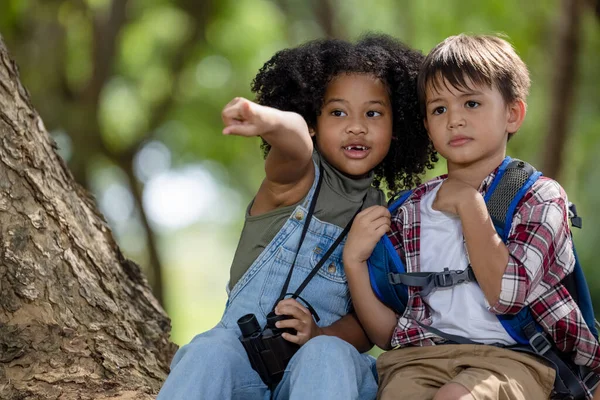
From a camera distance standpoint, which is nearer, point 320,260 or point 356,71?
point 320,260

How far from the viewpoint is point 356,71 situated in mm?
2855

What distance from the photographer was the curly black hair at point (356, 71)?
2867mm

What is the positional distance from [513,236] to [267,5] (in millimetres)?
9914

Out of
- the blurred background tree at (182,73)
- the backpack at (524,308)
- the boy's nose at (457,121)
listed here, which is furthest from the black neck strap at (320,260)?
the blurred background tree at (182,73)

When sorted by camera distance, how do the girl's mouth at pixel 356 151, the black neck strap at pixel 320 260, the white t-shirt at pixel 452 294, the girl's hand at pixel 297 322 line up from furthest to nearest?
the girl's mouth at pixel 356 151 < the black neck strap at pixel 320 260 < the girl's hand at pixel 297 322 < the white t-shirt at pixel 452 294

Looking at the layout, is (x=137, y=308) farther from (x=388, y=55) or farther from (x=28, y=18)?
(x=28, y=18)

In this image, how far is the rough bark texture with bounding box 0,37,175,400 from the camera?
2.94 meters

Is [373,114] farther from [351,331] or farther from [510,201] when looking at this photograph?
[351,331]

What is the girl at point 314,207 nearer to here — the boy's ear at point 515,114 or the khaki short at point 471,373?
the khaki short at point 471,373

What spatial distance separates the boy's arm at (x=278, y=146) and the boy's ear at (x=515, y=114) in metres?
0.64

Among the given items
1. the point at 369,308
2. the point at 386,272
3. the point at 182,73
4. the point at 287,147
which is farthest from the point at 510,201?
the point at 182,73

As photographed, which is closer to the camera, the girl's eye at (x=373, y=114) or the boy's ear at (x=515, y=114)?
the boy's ear at (x=515, y=114)

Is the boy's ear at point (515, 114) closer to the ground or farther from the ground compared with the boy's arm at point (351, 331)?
farther from the ground

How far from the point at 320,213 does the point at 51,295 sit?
1.07 meters
